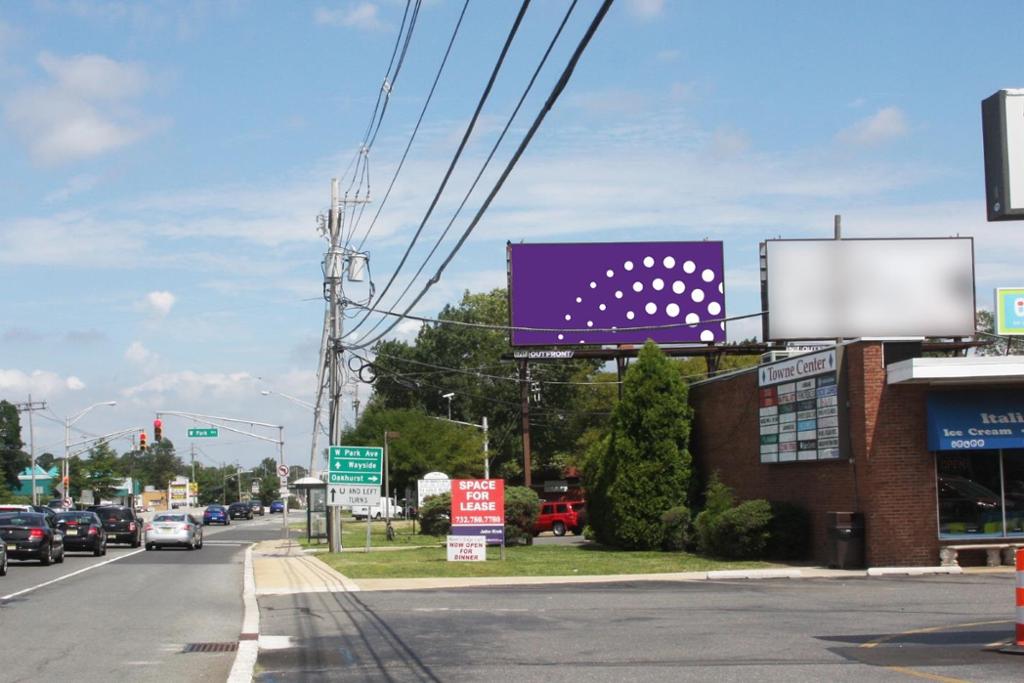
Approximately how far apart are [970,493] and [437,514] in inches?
938

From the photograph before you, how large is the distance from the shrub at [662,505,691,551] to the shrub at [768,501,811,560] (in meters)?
4.33

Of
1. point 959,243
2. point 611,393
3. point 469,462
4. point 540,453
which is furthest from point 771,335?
point 540,453

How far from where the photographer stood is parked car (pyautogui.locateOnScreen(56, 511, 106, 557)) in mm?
38656

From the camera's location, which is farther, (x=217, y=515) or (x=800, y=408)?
(x=217, y=515)

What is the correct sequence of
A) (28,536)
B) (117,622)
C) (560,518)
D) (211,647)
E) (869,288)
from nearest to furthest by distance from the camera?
(211,647), (117,622), (28,536), (869,288), (560,518)

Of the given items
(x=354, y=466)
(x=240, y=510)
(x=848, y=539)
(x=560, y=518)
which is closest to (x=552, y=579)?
(x=848, y=539)

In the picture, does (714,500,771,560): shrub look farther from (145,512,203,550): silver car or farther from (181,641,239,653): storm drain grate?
(145,512,203,550): silver car

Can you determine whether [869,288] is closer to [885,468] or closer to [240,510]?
[885,468]

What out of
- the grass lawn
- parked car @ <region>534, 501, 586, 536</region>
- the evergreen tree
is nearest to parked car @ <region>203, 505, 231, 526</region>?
parked car @ <region>534, 501, 586, 536</region>

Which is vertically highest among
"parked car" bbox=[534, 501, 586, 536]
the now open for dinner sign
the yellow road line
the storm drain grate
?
the now open for dinner sign

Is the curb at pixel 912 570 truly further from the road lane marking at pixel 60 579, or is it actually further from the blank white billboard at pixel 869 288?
the road lane marking at pixel 60 579

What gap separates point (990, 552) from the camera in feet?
83.1

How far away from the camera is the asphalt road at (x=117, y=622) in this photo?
1273 centimetres

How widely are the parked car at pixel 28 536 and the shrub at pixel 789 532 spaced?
18665mm
